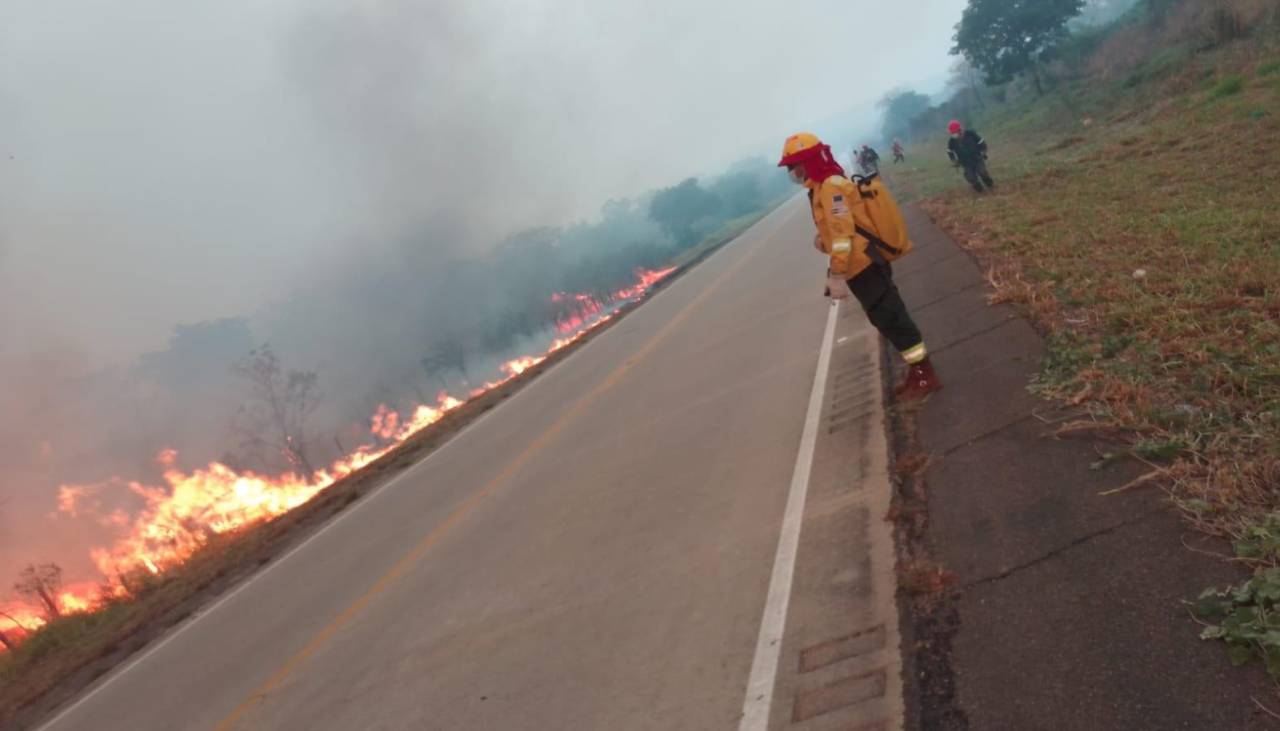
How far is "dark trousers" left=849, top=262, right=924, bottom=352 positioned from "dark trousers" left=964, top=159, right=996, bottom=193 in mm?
13240

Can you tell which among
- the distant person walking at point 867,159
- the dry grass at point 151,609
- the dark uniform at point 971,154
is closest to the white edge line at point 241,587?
the dry grass at point 151,609

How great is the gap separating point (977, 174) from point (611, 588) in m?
16.1

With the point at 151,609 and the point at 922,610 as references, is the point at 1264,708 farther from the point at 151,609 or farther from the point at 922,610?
the point at 151,609

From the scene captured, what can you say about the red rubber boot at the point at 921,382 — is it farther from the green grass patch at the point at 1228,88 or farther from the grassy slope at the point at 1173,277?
the green grass patch at the point at 1228,88

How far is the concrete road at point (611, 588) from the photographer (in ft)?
13.3

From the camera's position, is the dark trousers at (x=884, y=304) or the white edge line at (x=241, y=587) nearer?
the dark trousers at (x=884, y=304)

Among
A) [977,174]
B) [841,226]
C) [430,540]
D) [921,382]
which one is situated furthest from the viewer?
[977,174]

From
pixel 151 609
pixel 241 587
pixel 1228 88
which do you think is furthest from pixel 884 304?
pixel 1228 88

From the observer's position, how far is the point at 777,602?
4.42 meters

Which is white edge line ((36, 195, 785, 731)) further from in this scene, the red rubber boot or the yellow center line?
the red rubber boot

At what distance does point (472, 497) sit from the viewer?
911cm

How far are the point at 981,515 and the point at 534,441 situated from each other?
7097 millimetres

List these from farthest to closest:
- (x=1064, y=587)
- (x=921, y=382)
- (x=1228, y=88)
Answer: (x=1228, y=88) < (x=921, y=382) < (x=1064, y=587)

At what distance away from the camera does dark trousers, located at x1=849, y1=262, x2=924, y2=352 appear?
6398mm
